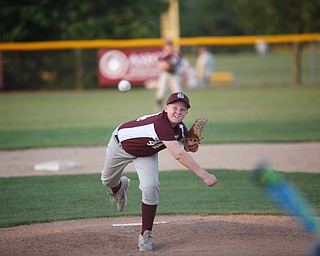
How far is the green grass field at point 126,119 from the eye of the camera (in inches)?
362

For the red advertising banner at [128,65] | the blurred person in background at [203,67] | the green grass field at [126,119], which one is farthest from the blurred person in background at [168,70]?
the blurred person in background at [203,67]

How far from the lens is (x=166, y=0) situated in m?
35.1

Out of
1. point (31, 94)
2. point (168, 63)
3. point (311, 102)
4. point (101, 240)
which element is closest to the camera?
point (101, 240)

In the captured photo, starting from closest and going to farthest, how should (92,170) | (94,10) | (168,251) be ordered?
(168,251), (92,170), (94,10)

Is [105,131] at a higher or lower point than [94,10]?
lower

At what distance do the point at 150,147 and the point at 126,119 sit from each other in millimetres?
12500

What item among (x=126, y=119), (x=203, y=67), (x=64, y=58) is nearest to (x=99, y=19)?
(x=64, y=58)

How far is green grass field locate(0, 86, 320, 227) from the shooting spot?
9.19m

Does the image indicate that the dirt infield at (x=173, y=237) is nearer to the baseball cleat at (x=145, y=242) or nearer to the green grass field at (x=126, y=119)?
the baseball cleat at (x=145, y=242)

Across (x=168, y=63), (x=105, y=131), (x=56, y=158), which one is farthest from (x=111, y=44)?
(x=56, y=158)

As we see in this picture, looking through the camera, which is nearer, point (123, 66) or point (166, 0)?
point (123, 66)

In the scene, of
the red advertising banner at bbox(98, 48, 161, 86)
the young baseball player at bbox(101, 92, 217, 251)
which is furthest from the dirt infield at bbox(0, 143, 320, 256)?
the red advertising banner at bbox(98, 48, 161, 86)

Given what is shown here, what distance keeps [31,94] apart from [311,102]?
12.7m

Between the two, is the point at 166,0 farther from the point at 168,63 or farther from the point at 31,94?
the point at 168,63
